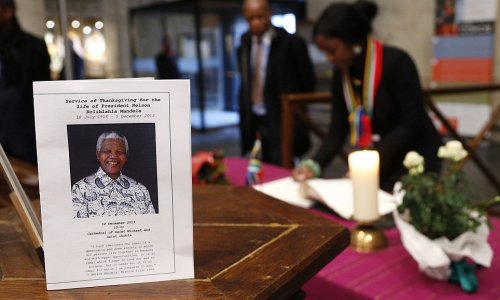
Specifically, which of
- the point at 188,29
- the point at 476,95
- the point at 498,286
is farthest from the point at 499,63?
the point at 498,286

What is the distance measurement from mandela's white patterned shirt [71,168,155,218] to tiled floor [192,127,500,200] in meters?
2.80

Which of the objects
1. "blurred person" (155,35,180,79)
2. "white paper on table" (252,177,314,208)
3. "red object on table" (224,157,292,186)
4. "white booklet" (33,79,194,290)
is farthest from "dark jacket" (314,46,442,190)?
"blurred person" (155,35,180,79)

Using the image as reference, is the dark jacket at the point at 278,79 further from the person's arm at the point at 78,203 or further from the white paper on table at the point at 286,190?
the person's arm at the point at 78,203

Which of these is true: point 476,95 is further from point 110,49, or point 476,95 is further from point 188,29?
point 110,49

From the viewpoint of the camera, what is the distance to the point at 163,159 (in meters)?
0.60

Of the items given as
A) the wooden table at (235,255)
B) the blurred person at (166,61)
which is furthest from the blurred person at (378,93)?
the blurred person at (166,61)

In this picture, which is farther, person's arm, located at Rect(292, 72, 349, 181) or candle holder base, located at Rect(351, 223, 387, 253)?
person's arm, located at Rect(292, 72, 349, 181)

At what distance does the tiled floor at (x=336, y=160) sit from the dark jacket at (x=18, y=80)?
2.55 meters

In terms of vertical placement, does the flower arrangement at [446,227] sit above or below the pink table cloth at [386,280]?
above

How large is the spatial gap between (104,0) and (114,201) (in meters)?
9.48

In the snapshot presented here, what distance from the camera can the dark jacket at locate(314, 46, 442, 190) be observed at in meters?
1.85

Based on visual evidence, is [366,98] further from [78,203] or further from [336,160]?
[336,160]

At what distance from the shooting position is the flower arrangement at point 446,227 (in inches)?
40.1

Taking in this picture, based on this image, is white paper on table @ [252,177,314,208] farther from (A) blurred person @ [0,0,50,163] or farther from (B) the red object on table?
(A) blurred person @ [0,0,50,163]
